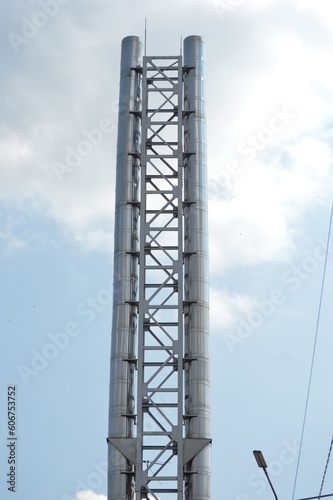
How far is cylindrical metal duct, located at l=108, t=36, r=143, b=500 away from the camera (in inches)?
1529

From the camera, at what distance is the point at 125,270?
4103 cm

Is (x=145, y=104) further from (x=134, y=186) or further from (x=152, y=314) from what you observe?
(x=152, y=314)

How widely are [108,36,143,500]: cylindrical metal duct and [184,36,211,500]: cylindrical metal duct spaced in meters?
2.09

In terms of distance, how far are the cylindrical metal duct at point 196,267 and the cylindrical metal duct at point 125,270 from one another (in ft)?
6.85

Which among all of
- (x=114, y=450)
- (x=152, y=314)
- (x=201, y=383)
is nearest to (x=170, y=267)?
(x=152, y=314)

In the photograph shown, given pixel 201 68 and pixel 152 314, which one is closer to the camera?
pixel 152 314

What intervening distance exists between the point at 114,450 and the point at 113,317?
5.26 m

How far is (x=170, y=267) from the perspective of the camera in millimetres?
41000

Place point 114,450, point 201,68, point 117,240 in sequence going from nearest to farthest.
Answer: point 114,450 → point 117,240 → point 201,68

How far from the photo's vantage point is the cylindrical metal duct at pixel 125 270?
38.8 metres

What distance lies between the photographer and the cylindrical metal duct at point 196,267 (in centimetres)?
3880

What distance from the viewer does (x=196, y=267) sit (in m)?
41.2

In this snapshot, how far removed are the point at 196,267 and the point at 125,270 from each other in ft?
9.26

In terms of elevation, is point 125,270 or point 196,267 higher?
point 196,267
